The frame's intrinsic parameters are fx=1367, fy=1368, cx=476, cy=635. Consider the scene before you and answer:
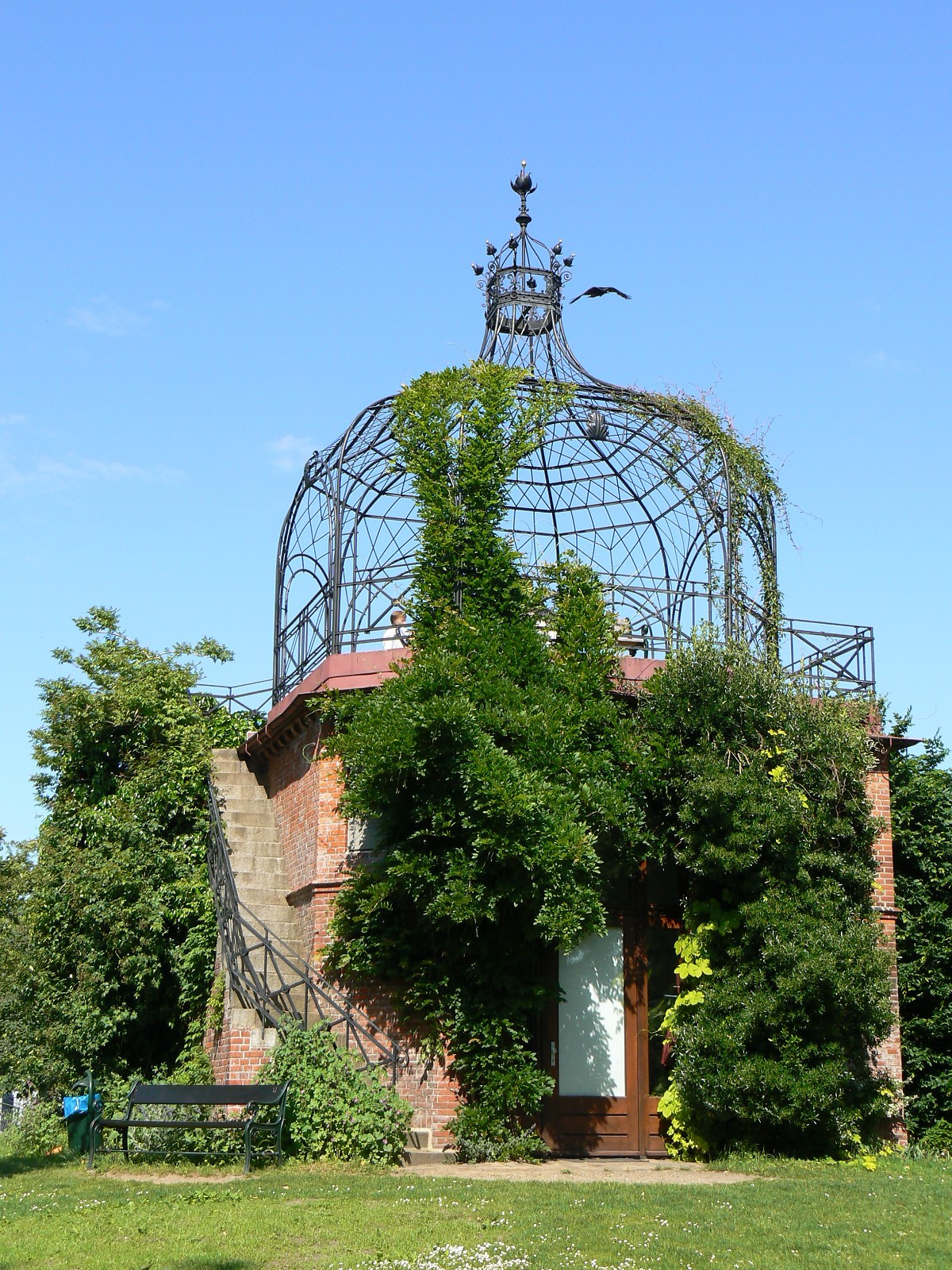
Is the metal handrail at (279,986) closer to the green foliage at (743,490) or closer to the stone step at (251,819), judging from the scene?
the stone step at (251,819)

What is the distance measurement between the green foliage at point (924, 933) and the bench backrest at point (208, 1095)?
7.47 m

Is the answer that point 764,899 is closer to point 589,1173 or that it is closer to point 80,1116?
point 589,1173

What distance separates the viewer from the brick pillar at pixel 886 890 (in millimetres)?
15062

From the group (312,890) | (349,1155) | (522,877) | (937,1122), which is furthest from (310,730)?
(937,1122)

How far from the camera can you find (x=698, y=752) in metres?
14.4

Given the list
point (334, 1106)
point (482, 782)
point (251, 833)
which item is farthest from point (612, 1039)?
point (251, 833)

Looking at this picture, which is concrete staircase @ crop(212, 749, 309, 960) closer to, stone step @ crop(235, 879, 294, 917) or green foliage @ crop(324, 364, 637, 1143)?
stone step @ crop(235, 879, 294, 917)

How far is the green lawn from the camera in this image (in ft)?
28.2

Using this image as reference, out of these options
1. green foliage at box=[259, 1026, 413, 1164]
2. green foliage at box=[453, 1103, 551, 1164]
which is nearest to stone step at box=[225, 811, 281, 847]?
green foliage at box=[259, 1026, 413, 1164]

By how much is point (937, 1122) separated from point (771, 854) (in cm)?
473

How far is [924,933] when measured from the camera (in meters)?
16.7

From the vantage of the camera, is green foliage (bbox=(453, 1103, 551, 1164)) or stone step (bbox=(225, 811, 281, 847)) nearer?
green foliage (bbox=(453, 1103, 551, 1164))

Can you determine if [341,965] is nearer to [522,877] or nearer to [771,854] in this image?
[522,877]

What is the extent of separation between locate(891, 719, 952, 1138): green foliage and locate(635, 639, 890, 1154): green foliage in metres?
1.91
